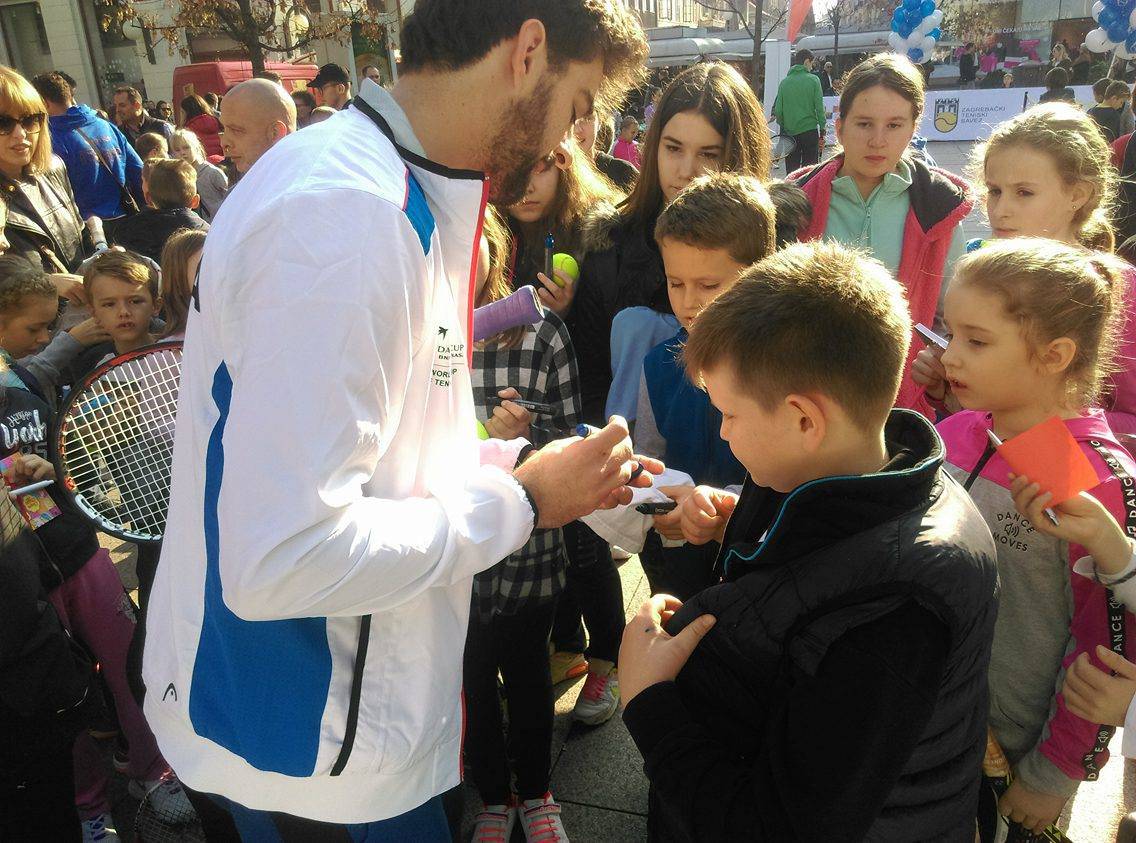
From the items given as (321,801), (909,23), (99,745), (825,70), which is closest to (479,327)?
(321,801)

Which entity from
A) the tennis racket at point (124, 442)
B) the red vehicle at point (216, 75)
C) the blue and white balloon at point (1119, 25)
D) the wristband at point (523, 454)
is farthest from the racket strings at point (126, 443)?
the red vehicle at point (216, 75)

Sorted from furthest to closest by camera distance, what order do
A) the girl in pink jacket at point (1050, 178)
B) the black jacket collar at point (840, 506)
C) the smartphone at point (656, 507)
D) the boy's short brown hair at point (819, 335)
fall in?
the girl in pink jacket at point (1050, 178) → the smartphone at point (656, 507) → the boy's short brown hair at point (819, 335) → the black jacket collar at point (840, 506)

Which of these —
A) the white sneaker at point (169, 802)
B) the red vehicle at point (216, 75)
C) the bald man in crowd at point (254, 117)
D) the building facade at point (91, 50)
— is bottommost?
the white sneaker at point (169, 802)

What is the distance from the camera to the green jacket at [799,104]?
1250cm

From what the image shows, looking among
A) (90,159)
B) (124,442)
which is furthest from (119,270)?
(90,159)

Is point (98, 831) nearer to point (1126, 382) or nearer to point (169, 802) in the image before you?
point (169, 802)

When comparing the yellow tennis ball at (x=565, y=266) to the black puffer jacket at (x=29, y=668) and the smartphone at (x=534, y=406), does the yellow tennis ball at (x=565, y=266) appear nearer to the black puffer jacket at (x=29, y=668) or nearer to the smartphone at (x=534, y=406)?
the smartphone at (x=534, y=406)

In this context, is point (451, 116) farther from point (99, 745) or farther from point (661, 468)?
point (99, 745)

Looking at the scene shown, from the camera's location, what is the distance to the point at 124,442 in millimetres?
2094

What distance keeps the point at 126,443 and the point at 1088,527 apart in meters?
2.21

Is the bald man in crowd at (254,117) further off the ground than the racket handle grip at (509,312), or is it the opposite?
the bald man in crowd at (254,117)

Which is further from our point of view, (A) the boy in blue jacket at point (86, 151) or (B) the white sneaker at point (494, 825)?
(A) the boy in blue jacket at point (86, 151)

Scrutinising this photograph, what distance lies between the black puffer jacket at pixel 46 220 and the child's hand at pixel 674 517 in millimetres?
3812

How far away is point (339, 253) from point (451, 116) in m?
0.44
